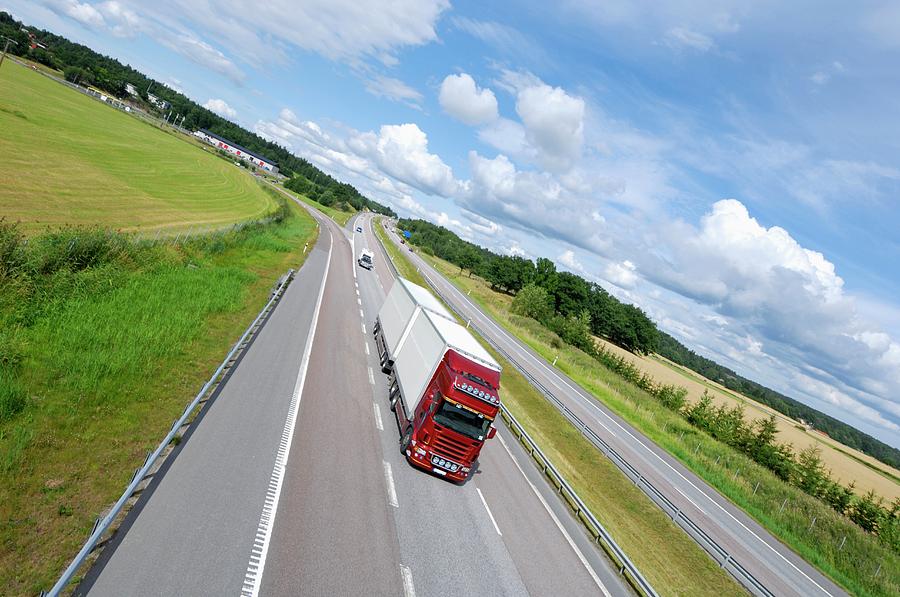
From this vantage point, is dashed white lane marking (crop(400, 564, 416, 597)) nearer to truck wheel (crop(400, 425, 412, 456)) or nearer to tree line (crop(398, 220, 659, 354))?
truck wheel (crop(400, 425, 412, 456))

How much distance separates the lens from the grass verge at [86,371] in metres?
8.28

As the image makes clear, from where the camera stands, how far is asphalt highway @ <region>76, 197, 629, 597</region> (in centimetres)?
848

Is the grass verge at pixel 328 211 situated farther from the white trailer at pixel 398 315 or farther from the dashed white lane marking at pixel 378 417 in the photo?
the dashed white lane marking at pixel 378 417

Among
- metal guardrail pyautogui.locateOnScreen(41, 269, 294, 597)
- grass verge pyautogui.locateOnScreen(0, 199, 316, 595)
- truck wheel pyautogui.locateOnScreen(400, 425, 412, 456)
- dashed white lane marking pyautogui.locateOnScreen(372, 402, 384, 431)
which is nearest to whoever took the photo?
metal guardrail pyautogui.locateOnScreen(41, 269, 294, 597)

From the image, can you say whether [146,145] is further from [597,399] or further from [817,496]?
[817,496]

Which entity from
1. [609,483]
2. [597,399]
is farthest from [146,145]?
[609,483]

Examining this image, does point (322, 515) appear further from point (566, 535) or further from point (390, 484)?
point (566, 535)

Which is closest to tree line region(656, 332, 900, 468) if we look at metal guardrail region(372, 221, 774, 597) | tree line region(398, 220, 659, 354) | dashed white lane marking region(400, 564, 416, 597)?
tree line region(398, 220, 659, 354)

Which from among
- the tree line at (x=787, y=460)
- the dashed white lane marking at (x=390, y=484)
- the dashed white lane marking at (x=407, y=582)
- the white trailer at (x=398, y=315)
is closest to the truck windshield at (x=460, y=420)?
the dashed white lane marking at (x=390, y=484)

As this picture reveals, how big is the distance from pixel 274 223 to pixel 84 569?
5709 centimetres

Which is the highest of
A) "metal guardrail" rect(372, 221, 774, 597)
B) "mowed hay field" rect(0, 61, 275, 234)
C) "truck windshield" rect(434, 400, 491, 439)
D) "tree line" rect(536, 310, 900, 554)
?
"tree line" rect(536, 310, 900, 554)

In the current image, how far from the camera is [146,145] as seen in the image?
88.4m

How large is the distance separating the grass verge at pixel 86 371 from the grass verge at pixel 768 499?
28.5 meters

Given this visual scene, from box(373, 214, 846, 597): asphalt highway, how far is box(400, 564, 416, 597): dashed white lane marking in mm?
15884
